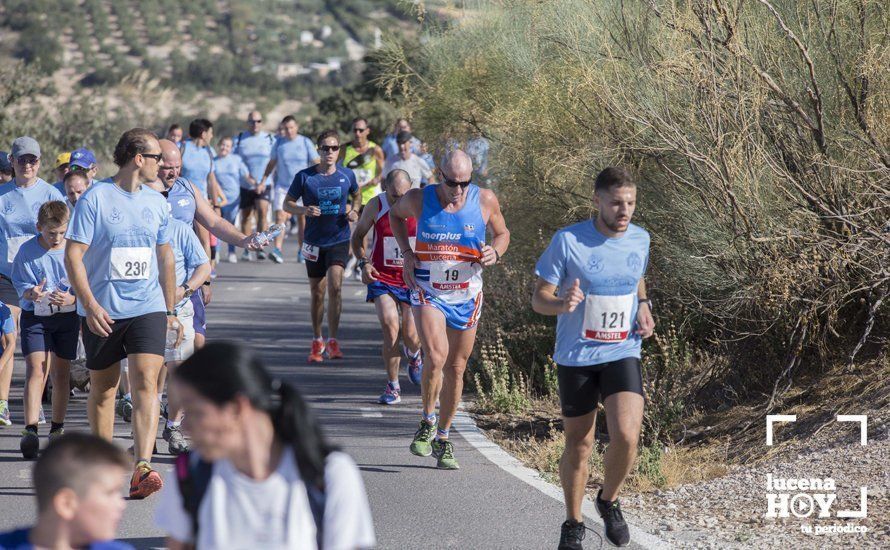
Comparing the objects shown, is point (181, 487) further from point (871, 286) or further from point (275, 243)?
point (275, 243)

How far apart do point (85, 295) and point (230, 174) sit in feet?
45.0

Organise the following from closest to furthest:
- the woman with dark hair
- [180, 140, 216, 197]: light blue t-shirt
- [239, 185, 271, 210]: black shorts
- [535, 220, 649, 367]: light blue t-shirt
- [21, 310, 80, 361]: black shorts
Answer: the woman with dark hair
[535, 220, 649, 367]: light blue t-shirt
[21, 310, 80, 361]: black shorts
[180, 140, 216, 197]: light blue t-shirt
[239, 185, 271, 210]: black shorts

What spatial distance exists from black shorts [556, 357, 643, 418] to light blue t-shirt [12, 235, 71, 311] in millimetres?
4056

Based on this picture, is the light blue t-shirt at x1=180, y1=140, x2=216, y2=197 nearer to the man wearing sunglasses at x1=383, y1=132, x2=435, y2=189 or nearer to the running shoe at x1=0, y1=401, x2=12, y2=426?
the man wearing sunglasses at x1=383, y1=132, x2=435, y2=189

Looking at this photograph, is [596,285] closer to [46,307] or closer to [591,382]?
[591,382]

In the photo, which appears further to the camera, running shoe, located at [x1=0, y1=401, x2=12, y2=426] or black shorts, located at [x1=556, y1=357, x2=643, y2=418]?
running shoe, located at [x1=0, y1=401, x2=12, y2=426]

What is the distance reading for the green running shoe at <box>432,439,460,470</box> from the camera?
834cm

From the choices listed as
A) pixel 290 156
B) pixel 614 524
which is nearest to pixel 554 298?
pixel 614 524

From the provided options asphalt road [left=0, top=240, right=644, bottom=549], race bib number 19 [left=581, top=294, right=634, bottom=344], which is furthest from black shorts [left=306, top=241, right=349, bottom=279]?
race bib number 19 [left=581, top=294, right=634, bottom=344]

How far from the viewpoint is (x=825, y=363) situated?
9602 mm

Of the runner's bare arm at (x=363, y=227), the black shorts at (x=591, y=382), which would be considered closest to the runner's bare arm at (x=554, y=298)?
the black shorts at (x=591, y=382)

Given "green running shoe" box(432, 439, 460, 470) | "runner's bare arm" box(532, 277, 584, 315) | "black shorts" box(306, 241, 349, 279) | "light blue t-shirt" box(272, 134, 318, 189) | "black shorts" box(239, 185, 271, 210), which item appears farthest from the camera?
"black shorts" box(239, 185, 271, 210)

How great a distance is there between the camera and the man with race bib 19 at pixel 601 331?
6363 mm

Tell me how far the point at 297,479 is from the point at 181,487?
Answer: 1.07 feet
